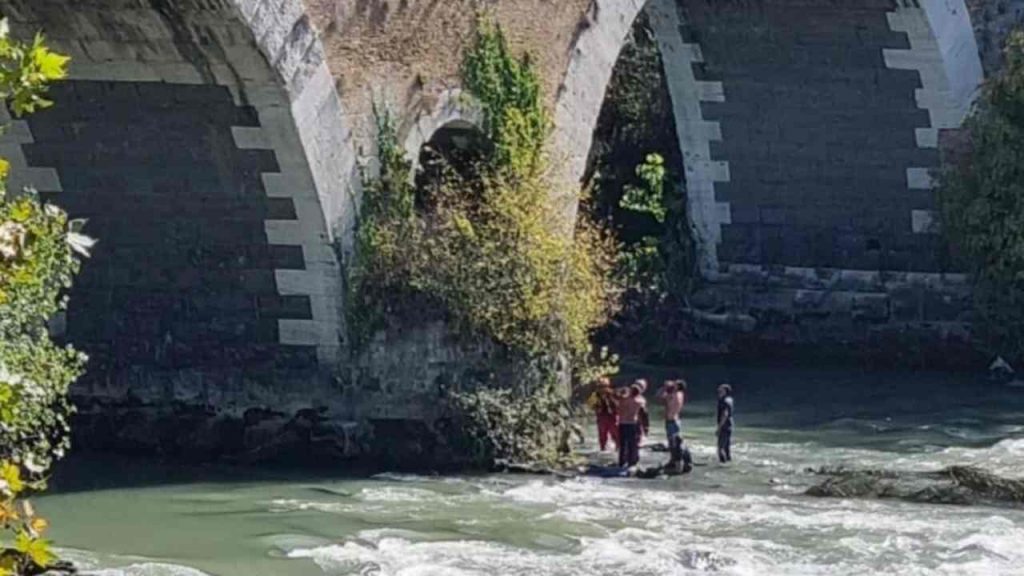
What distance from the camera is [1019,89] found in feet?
64.7

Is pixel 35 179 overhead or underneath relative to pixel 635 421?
overhead

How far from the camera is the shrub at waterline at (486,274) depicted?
15.2 m

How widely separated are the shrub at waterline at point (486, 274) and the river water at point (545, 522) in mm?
752

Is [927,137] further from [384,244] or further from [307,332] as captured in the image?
[307,332]

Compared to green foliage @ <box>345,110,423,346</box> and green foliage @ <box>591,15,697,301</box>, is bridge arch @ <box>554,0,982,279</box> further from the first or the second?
green foliage @ <box>345,110,423,346</box>

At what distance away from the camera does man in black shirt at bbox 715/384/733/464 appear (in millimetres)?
15523

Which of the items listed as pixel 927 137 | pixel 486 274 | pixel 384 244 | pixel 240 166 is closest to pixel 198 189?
pixel 240 166

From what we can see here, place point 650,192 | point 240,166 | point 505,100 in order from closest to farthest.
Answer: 1. point 240,166
2. point 505,100
3. point 650,192

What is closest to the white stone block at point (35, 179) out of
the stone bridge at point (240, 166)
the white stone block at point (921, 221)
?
the stone bridge at point (240, 166)

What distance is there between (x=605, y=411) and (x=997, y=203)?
18.7ft

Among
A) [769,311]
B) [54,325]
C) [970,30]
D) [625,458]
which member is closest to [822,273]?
[769,311]

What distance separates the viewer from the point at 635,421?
15.2 m

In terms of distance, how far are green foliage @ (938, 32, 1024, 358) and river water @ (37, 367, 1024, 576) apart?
3128 millimetres

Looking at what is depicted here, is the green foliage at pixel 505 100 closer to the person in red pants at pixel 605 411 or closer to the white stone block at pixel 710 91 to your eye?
the person in red pants at pixel 605 411
